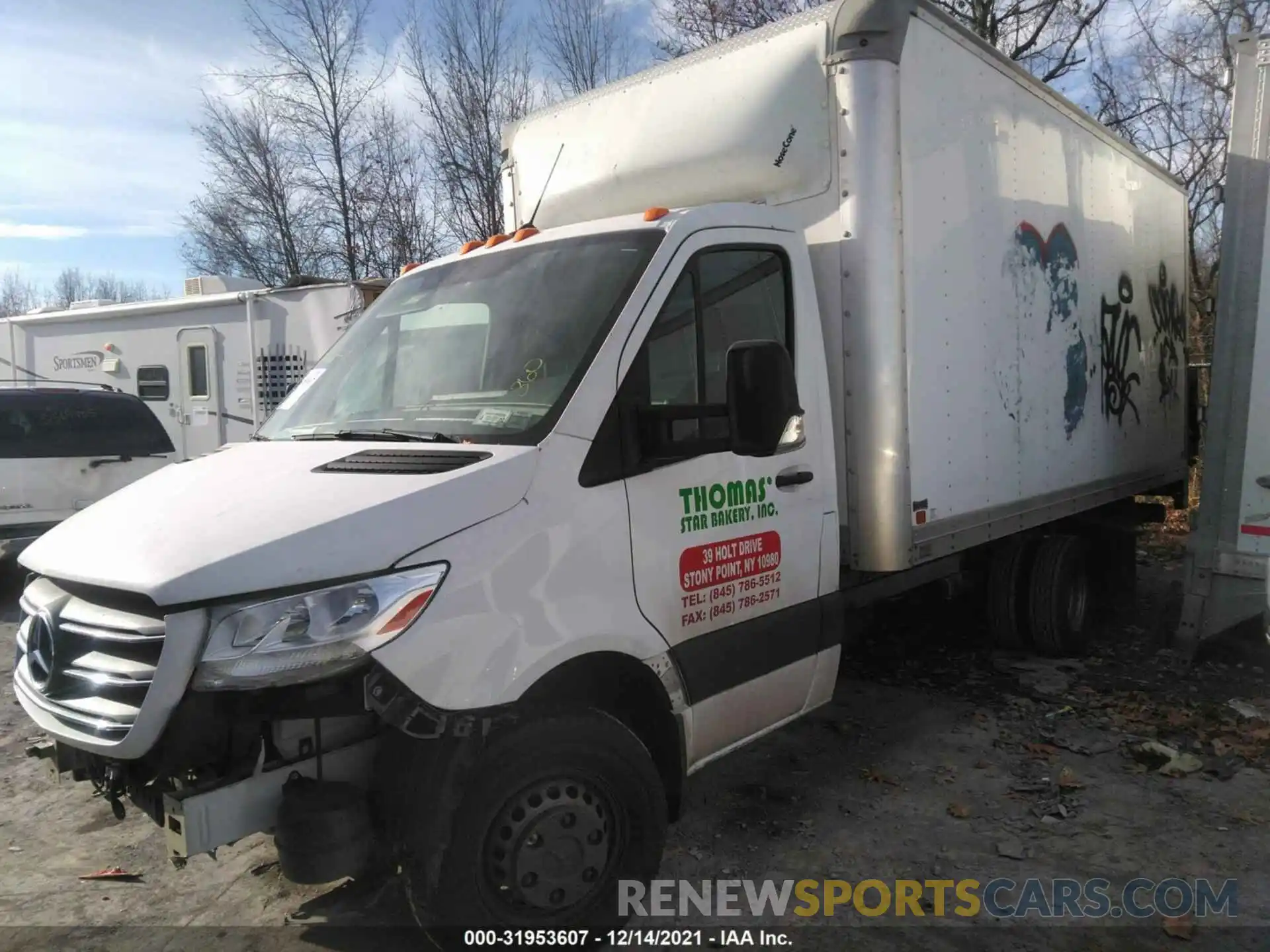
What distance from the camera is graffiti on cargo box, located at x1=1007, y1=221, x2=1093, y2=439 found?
561cm

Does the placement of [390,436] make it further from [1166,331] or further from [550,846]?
[1166,331]

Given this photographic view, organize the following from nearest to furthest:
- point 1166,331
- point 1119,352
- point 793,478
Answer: point 793,478 → point 1119,352 → point 1166,331

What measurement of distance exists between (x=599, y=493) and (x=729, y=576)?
2.67 ft

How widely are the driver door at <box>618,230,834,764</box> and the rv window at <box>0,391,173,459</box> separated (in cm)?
784

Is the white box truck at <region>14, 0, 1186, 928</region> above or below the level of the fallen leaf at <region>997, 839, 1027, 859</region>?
above

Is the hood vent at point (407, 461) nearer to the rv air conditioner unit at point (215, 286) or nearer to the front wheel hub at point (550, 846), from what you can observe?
the front wheel hub at point (550, 846)

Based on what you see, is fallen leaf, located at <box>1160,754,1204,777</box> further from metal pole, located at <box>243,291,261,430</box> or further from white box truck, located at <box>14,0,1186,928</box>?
metal pole, located at <box>243,291,261,430</box>

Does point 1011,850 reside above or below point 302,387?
below

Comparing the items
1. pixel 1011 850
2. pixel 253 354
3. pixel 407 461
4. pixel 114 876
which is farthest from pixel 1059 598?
pixel 253 354

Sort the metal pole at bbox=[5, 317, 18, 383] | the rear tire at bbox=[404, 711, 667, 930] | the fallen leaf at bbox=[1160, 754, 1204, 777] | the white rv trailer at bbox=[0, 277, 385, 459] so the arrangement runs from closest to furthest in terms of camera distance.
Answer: the rear tire at bbox=[404, 711, 667, 930], the fallen leaf at bbox=[1160, 754, 1204, 777], the white rv trailer at bbox=[0, 277, 385, 459], the metal pole at bbox=[5, 317, 18, 383]

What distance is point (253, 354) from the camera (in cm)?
1095

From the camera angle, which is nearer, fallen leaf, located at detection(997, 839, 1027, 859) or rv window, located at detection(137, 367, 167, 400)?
fallen leaf, located at detection(997, 839, 1027, 859)

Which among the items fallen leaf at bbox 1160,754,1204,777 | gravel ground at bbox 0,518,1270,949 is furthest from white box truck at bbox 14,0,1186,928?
fallen leaf at bbox 1160,754,1204,777

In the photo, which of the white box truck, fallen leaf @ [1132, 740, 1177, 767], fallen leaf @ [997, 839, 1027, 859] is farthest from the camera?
fallen leaf @ [1132, 740, 1177, 767]
